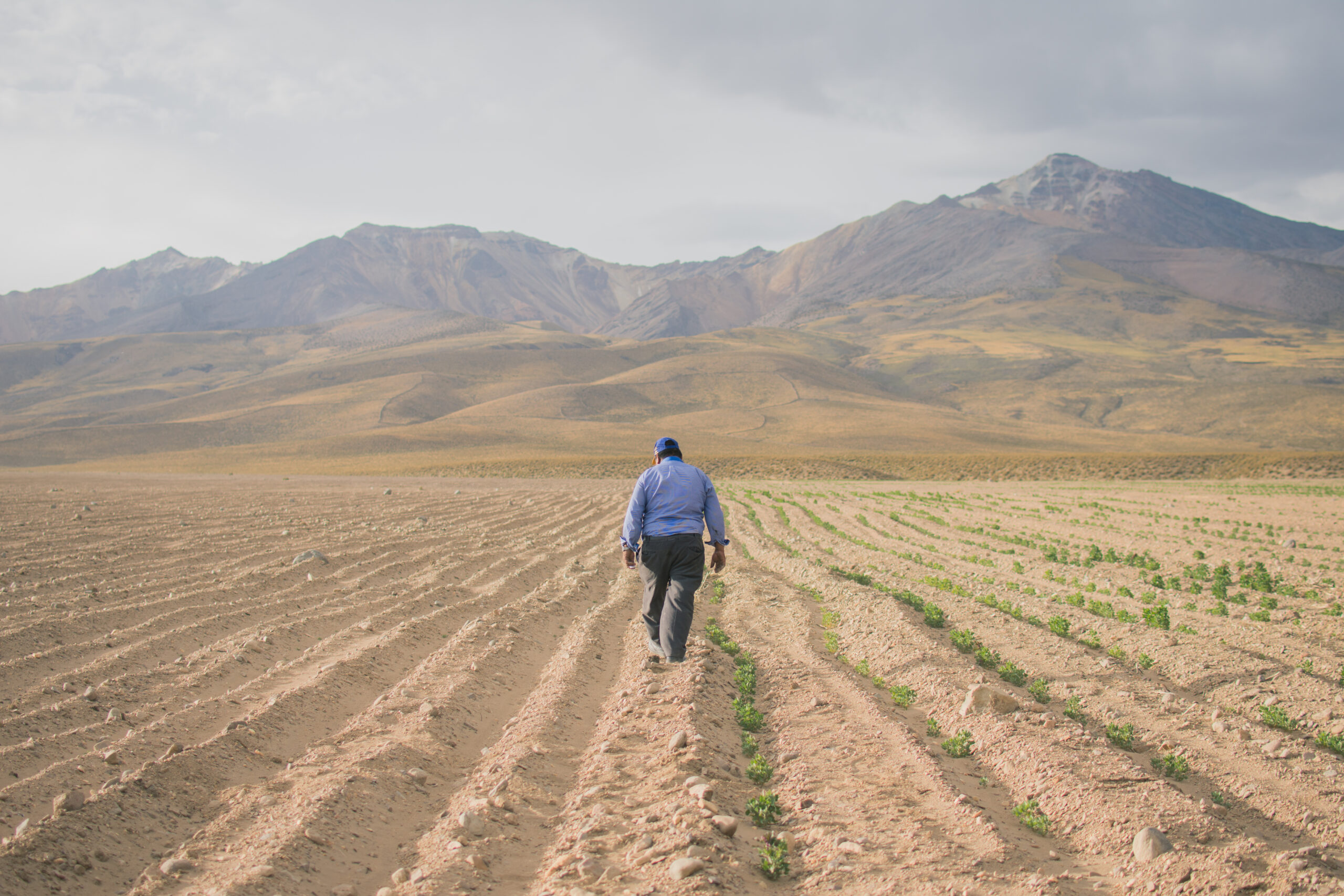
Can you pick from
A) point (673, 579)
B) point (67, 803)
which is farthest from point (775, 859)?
point (67, 803)

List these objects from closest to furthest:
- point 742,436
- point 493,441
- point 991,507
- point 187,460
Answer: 1. point 991,507
2. point 187,460
3. point 493,441
4. point 742,436

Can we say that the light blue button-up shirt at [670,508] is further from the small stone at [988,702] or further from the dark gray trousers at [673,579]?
the small stone at [988,702]

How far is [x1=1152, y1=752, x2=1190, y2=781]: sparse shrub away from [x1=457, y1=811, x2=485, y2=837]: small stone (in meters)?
4.81

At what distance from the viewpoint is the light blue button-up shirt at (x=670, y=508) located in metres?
7.84

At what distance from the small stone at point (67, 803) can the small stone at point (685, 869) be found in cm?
370

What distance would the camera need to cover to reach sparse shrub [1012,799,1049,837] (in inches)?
185

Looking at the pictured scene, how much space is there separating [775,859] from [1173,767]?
326 centimetres

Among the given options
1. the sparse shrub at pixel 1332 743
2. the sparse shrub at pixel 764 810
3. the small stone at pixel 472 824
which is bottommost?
the sparse shrub at pixel 1332 743

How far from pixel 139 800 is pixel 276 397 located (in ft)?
514

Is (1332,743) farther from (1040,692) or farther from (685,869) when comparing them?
(685,869)

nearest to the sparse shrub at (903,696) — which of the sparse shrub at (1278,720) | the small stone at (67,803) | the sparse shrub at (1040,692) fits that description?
the sparse shrub at (1040,692)

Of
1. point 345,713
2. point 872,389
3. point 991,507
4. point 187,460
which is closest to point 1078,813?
point 345,713

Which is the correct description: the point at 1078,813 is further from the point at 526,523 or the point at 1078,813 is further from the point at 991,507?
the point at 991,507

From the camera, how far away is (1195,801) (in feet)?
15.6
